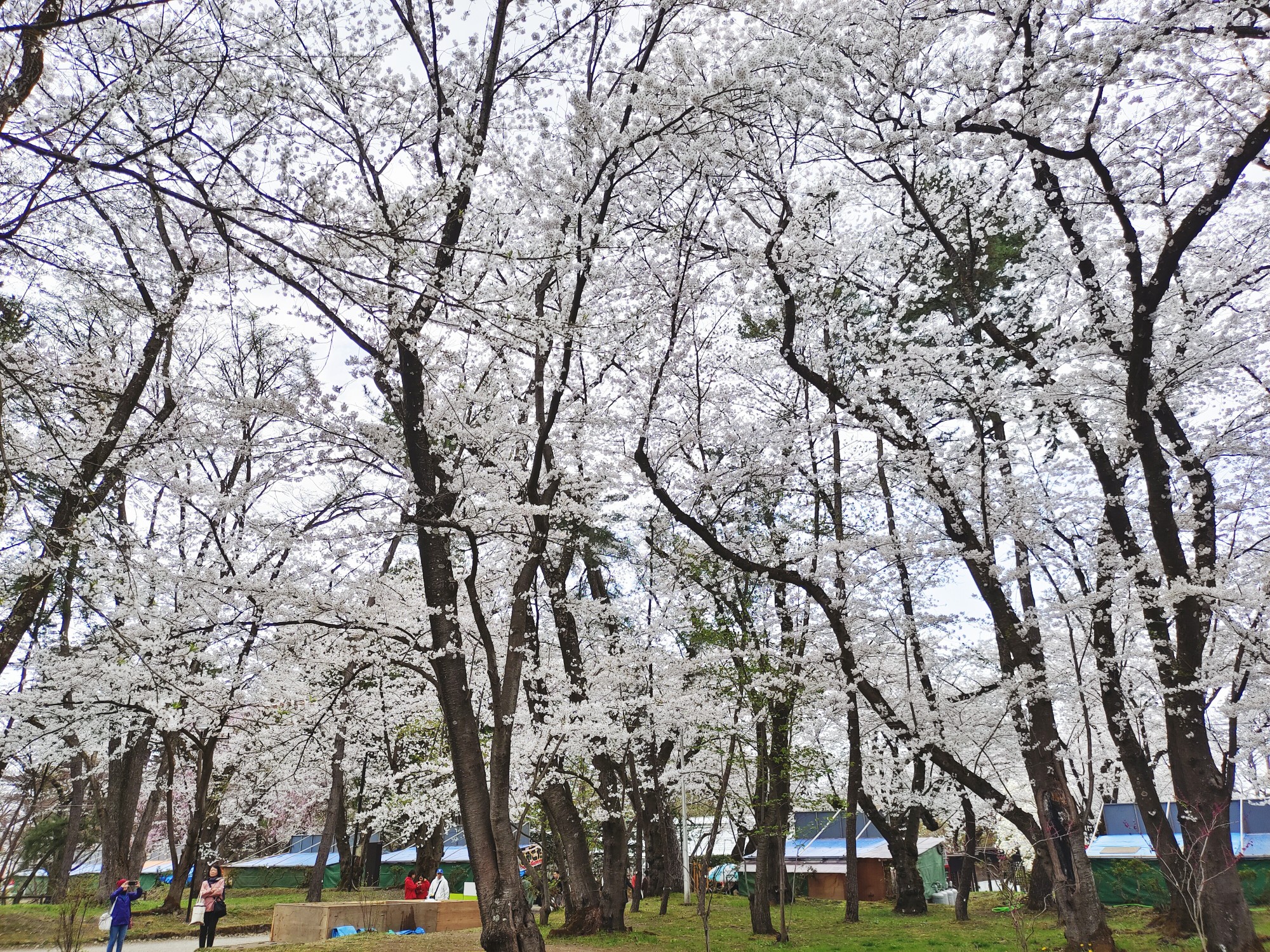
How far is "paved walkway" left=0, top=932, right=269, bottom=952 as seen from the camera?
38.1 feet

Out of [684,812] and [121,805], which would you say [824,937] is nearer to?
[684,812]

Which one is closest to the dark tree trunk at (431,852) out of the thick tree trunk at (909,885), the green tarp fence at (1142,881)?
the thick tree trunk at (909,885)

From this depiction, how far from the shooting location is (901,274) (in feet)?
37.7

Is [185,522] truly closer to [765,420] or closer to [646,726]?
[646,726]

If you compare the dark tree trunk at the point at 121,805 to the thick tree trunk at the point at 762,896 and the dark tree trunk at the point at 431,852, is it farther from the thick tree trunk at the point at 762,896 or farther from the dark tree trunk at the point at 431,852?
the thick tree trunk at the point at 762,896

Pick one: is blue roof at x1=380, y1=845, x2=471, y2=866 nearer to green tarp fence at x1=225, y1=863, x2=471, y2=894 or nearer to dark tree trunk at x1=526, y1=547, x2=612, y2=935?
green tarp fence at x1=225, y1=863, x2=471, y2=894

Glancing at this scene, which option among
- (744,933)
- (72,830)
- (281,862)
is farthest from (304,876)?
(744,933)

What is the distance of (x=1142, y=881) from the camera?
15.2 m

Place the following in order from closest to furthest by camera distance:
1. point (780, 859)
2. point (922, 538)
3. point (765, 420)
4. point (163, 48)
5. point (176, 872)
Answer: point (163, 48) < point (922, 538) < point (780, 859) < point (765, 420) < point (176, 872)

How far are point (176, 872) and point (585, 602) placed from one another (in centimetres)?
925

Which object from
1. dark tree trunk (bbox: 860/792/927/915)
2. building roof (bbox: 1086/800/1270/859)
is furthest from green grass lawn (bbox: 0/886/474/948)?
building roof (bbox: 1086/800/1270/859)

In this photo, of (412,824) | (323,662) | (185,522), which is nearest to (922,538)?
(323,662)

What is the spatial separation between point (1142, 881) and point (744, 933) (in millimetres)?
8137

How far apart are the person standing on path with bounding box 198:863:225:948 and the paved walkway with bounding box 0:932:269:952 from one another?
0.21 m
